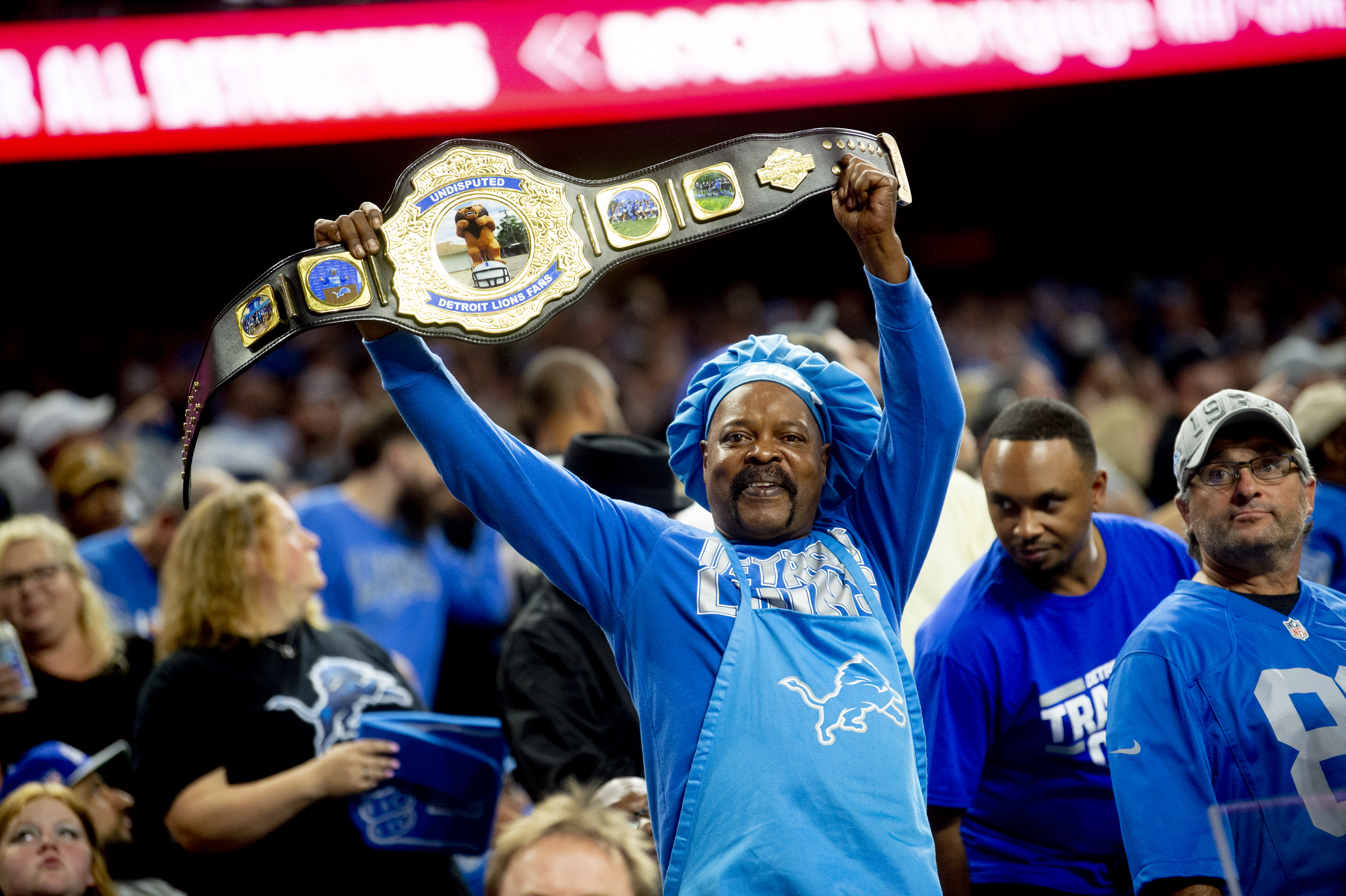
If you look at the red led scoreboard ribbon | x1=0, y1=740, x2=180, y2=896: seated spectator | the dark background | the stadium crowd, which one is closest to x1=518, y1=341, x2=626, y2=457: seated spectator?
the stadium crowd

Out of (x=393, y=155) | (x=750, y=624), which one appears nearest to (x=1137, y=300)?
(x=393, y=155)

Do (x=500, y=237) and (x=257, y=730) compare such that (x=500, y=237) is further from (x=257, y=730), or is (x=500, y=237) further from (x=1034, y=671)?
(x=257, y=730)

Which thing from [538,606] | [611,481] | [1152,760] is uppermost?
[611,481]

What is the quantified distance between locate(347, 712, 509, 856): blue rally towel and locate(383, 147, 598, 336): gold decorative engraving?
129 centimetres

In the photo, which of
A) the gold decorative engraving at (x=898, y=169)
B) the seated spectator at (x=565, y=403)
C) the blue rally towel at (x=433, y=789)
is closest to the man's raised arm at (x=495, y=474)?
the gold decorative engraving at (x=898, y=169)

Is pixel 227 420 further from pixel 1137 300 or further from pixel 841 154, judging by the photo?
pixel 1137 300

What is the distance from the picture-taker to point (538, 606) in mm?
2865

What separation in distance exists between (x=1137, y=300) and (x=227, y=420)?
23.1 ft

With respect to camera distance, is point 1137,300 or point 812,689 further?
point 1137,300

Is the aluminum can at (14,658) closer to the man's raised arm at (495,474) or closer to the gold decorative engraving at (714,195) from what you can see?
the man's raised arm at (495,474)

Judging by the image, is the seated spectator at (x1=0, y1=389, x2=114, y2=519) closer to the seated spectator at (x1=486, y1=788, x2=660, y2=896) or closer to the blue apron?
the seated spectator at (x1=486, y1=788, x2=660, y2=896)

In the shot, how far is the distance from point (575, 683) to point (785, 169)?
49.3 inches

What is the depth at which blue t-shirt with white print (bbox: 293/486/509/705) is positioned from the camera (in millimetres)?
4391

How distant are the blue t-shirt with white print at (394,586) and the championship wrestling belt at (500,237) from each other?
2486 millimetres
